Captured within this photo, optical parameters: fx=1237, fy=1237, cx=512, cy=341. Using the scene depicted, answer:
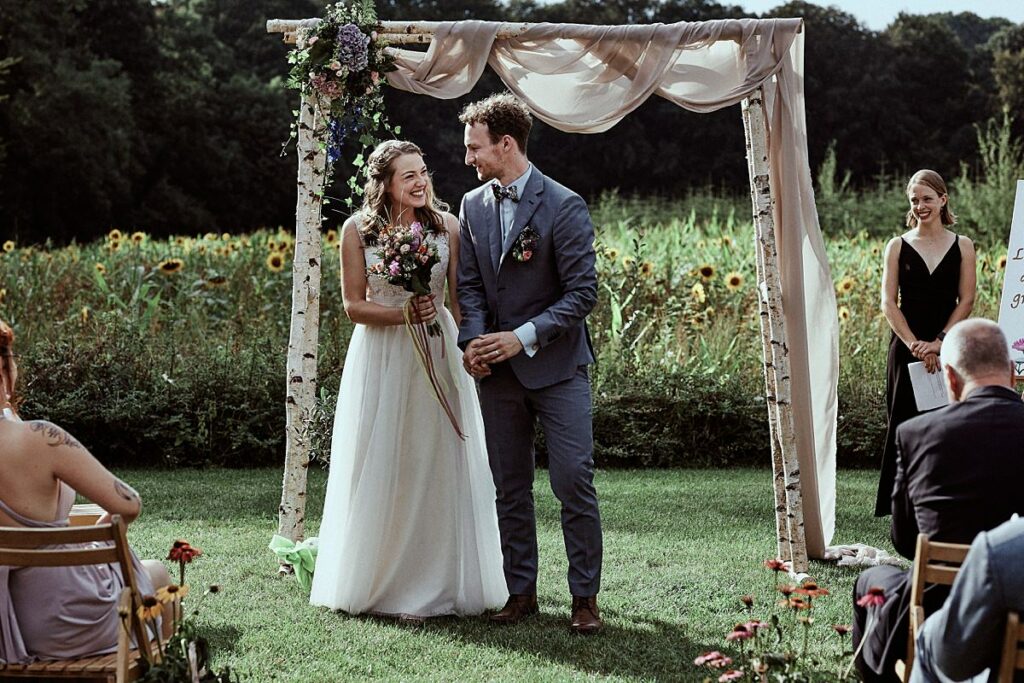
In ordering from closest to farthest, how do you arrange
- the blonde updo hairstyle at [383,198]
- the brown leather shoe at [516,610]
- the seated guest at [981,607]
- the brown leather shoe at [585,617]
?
the seated guest at [981,607] → the brown leather shoe at [585,617] → the brown leather shoe at [516,610] → the blonde updo hairstyle at [383,198]

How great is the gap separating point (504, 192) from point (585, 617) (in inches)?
65.5

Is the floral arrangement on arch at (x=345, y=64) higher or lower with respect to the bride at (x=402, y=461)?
higher

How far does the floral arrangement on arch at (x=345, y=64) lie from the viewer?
541cm

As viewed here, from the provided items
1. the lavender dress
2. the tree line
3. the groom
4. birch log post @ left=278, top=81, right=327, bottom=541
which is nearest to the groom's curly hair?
the groom

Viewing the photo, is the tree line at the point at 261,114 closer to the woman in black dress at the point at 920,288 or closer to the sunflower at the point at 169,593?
the woman in black dress at the point at 920,288

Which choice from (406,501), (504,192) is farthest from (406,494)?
(504,192)

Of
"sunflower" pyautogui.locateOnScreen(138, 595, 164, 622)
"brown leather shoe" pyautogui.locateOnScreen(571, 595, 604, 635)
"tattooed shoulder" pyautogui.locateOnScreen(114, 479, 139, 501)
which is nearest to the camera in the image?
"sunflower" pyautogui.locateOnScreen(138, 595, 164, 622)

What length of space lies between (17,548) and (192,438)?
582cm

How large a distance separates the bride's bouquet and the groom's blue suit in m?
0.19

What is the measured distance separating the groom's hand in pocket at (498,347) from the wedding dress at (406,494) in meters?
0.46

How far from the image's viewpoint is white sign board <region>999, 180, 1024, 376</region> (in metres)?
5.76

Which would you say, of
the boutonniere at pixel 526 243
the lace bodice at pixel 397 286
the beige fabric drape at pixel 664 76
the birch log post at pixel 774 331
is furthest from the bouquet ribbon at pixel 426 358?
the birch log post at pixel 774 331

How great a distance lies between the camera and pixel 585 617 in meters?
4.71

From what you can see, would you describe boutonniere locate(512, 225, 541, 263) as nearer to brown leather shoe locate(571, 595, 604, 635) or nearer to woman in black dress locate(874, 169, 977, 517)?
brown leather shoe locate(571, 595, 604, 635)
